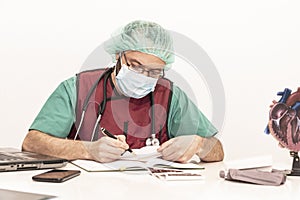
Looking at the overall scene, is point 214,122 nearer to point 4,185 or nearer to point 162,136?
point 162,136

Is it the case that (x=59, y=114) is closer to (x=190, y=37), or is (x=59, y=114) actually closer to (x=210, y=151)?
(x=210, y=151)

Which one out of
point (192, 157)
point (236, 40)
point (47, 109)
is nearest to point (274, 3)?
point (236, 40)

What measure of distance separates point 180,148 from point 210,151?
0.56ft

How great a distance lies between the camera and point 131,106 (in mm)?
1905

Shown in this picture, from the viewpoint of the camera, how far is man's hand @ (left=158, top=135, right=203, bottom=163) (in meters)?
1.60

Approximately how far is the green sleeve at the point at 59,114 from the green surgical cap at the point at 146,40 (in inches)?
10.2

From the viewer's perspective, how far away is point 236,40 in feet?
7.67

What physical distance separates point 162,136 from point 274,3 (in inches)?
34.5

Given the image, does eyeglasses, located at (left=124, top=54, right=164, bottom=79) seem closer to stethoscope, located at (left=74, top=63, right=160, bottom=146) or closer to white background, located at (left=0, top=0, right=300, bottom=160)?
stethoscope, located at (left=74, top=63, right=160, bottom=146)

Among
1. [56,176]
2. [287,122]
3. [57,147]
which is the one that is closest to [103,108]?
[57,147]

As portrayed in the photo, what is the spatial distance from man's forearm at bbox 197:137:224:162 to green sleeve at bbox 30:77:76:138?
1.62 feet

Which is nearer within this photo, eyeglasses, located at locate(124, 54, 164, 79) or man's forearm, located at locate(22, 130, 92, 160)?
man's forearm, located at locate(22, 130, 92, 160)

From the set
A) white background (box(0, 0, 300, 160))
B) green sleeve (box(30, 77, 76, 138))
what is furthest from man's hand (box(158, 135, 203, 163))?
white background (box(0, 0, 300, 160))

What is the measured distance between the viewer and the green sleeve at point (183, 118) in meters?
1.90
